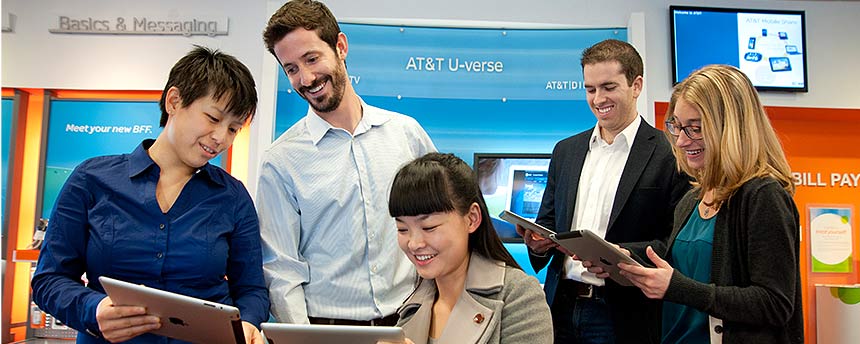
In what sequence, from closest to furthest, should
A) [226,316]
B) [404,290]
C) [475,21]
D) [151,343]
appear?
[226,316], [151,343], [404,290], [475,21]

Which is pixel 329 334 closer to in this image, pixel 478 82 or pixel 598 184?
pixel 598 184

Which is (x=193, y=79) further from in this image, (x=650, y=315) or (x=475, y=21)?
(x=475, y=21)

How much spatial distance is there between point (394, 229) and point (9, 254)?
15.3 feet

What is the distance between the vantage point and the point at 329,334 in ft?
4.56

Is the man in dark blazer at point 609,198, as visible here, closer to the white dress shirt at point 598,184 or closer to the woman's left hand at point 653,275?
the white dress shirt at point 598,184

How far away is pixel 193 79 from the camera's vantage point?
6.04ft

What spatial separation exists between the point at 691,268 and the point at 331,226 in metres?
1.12

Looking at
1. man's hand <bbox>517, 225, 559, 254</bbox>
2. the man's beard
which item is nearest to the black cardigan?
man's hand <bbox>517, 225, 559, 254</bbox>

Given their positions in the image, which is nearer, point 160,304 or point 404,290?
point 160,304

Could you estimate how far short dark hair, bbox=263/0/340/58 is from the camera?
6.88ft

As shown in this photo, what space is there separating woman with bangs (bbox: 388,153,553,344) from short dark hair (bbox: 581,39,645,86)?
3.65ft

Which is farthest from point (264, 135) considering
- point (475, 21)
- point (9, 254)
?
point (9, 254)

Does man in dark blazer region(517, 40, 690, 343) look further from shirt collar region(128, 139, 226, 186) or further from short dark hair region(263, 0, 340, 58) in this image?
shirt collar region(128, 139, 226, 186)

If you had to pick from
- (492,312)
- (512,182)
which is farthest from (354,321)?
(512,182)
